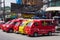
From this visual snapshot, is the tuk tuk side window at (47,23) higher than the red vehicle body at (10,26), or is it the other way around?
the tuk tuk side window at (47,23)

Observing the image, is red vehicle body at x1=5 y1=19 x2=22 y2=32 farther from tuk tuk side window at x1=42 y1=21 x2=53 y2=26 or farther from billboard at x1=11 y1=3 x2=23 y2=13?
billboard at x1=11 y1=3 x2=23 y2=13

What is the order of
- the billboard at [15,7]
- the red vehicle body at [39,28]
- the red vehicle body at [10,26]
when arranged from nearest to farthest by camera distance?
the red vehicle body at [39,28], the red vehicle body at [10,26], the billboard at [15,7]

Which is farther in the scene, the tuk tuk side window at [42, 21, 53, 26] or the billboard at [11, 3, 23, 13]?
the billboard at [11, 3, 23, 13]

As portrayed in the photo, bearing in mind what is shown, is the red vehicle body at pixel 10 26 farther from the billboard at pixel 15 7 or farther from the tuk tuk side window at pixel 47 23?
the billboard at pixel 15 7

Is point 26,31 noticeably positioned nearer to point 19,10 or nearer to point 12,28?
point 12,28

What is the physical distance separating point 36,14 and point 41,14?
1.49 meters

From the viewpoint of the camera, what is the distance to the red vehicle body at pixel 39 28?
27.8m

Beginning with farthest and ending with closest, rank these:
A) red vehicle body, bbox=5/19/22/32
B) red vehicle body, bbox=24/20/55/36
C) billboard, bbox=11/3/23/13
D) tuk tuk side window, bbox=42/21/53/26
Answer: billboard, bbox=11/3/23/13, red vehicle body, bbox=5/19/22/32, tuk tuk side window, bbox=42/21/53/26, red vehicle body, bbox=24/20/55/36

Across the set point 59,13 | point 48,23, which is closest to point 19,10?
point 59,13

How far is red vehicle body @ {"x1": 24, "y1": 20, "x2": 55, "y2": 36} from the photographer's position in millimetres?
27828

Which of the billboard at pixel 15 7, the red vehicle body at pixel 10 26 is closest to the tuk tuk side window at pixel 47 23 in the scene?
the red vehicle body at pixel 10 26

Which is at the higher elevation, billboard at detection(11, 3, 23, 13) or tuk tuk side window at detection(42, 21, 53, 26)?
tuk tuk side window at detection(42, 21, 53, 26)

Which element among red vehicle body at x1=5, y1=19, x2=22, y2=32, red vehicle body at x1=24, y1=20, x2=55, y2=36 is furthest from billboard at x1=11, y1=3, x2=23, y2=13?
red vehicle body at x1=24, y1=20, x2=55, y2=36

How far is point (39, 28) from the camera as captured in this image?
92.7 ft
